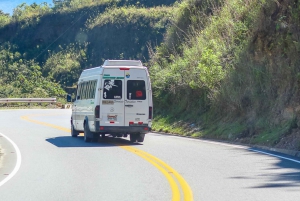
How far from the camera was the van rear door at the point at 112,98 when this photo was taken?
65.0 ft

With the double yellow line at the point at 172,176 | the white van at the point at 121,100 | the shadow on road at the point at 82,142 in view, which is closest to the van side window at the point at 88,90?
the white van at the point at 121,100

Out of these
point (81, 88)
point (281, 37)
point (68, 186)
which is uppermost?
point (281, 37)

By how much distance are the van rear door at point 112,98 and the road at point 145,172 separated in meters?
0.91

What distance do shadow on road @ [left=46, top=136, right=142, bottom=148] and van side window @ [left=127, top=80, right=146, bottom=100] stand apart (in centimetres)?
168

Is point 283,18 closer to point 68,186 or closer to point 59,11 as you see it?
point 68,186

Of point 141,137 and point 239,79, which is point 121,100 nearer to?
point 141,137

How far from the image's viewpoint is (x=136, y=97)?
20109mm

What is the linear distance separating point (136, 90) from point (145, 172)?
7.15 metres

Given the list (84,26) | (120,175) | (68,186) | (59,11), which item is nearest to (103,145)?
(120,175)

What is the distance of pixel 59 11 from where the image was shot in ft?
254

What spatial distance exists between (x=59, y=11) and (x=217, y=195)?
229 feet

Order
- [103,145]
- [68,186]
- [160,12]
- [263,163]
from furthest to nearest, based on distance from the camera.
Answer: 1. [160,12]
2. [103,145]
3. [263,163]
4. [68,186]

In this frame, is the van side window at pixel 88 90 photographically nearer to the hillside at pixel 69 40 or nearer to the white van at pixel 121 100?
the white van at pixel 121 100

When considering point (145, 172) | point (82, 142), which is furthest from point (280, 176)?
point (82, 142)
